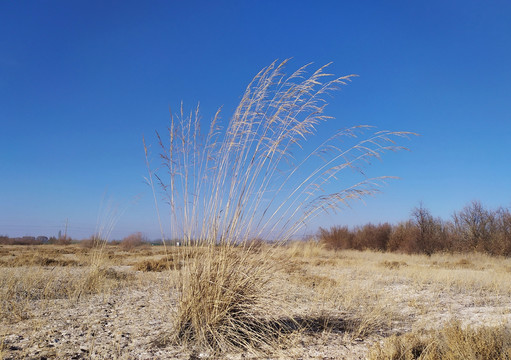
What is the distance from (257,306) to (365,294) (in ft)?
10.1

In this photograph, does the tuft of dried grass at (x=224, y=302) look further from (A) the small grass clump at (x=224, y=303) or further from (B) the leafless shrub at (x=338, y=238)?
(B) the leafless shrub at (x=338, y=238)

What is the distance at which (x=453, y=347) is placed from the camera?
248 centimetres

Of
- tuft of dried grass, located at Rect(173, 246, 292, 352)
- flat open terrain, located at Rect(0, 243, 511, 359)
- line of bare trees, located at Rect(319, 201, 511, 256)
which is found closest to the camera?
flat open terrain, located at Rect(0, 243, 511, 359)

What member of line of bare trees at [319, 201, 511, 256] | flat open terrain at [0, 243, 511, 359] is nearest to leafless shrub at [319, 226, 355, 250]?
line of bare trees at [319, 201, 511, 256]

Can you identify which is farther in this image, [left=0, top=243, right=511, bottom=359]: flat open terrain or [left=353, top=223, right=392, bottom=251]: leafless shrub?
[left=353, top=223, right=392, bottom=251]: leafless shrub

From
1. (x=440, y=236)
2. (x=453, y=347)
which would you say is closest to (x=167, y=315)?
(x=453, y=347)

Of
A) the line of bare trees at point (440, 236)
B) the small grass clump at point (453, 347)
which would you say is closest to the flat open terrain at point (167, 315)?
the small grass clump at point (453, 347)

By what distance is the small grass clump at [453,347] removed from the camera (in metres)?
2.41

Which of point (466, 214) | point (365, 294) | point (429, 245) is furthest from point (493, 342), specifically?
point (466, 214)

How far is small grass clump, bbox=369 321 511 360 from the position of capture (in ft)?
7.90

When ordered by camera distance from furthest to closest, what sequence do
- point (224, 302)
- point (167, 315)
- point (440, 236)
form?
point (440, 236) → point (167, 315) → point (224, 302)

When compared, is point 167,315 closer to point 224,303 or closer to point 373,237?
point 224,303

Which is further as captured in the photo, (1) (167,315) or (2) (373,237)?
(2) (373,237)

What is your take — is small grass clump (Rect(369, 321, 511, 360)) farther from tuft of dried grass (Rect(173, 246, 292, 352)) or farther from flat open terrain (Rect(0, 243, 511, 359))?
tuft of dried grass (Rect(173, 246, 292, 352))
